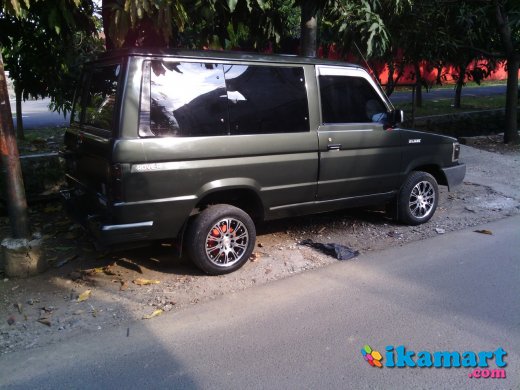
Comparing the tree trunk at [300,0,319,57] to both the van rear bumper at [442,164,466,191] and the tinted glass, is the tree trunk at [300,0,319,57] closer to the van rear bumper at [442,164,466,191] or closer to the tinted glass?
the van rear bumper at [442,164,466,191]

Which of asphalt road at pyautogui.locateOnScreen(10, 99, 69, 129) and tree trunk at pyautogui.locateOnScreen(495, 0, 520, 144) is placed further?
asphalt road at pyautogui.locateOnScreen(10, 99, 69, 129)

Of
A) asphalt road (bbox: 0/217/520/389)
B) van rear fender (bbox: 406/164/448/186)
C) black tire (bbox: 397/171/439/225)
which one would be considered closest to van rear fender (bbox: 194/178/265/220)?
asphalt road (bbox: 0/217/520/389)

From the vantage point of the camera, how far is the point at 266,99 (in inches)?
181

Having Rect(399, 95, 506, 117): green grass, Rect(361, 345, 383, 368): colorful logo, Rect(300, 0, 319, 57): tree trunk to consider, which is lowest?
Rect(361, 345, 383, 368): colorful logo

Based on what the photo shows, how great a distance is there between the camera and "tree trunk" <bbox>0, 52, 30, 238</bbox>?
167 inches

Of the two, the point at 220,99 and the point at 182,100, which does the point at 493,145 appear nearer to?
the point at 220,99

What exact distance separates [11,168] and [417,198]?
4.40 meters

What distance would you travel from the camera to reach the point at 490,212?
650 cm

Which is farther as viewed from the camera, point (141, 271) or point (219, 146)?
point (141, 271)

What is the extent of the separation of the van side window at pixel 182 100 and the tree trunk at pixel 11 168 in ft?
4.29

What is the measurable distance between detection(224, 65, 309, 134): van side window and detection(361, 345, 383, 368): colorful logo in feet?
7.06

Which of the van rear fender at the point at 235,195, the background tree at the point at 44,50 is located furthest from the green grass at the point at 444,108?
the van rear fender at the point at 235,195

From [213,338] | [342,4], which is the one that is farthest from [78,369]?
[342,4]

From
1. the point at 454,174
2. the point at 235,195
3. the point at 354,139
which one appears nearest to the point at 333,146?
the point at 354,139
